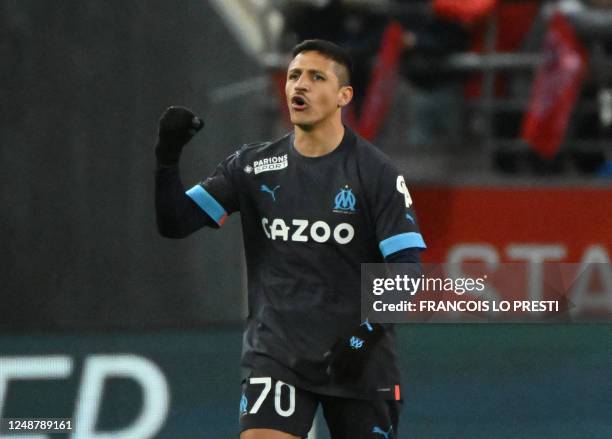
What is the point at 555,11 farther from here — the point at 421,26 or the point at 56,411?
the point at 56,411

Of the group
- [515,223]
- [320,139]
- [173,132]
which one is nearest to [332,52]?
[320,139]

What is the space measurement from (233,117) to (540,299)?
189 centimetres

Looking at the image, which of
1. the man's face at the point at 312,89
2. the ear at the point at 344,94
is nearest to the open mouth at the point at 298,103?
the man's face at the point at 312,89

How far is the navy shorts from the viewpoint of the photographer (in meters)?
4.66

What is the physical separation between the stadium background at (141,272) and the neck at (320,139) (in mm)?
1484

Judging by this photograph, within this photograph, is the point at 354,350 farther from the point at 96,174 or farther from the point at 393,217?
the point at 96,174

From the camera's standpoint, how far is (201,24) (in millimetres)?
7344

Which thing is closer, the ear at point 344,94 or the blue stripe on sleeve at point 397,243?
the blue stripe on sleeve at point 397,243

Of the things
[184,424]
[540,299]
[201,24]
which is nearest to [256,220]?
[184,424]

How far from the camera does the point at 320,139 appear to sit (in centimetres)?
490

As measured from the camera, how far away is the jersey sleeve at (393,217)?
469 cm

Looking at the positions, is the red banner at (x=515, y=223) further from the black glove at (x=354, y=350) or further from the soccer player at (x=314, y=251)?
the black glove at (x=354, y=350)

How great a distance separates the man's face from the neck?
0.04 meters

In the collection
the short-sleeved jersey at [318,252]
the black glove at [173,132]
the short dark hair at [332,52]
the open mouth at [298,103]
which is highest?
the short dark hair at [332,52]
